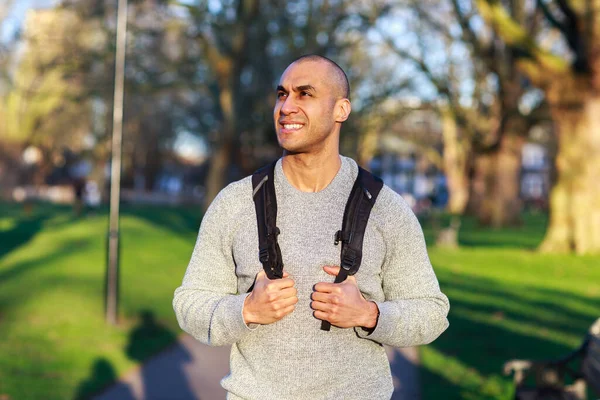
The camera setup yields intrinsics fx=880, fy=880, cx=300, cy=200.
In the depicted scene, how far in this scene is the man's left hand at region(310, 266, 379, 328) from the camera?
2.62 m

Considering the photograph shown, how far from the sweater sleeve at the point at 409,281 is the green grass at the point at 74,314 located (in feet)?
15.2

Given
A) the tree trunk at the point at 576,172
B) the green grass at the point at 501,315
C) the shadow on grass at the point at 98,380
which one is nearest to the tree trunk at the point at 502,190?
the tree trunk at the point at 576,172

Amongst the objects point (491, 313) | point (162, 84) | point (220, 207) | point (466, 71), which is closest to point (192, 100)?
point (466, 71)

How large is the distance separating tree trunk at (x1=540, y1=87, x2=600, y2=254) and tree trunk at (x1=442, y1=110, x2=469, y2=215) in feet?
90.4

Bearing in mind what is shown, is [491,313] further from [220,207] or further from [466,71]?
[466,71]

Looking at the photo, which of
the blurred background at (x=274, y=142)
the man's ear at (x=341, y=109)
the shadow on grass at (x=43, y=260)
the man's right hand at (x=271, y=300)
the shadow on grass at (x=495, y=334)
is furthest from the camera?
the shadow on grass at (x=43, y=260)

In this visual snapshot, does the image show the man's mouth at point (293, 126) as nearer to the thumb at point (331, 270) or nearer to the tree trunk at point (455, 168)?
→ the thumb at point (331, 270)

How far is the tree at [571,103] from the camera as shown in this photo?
18.7m

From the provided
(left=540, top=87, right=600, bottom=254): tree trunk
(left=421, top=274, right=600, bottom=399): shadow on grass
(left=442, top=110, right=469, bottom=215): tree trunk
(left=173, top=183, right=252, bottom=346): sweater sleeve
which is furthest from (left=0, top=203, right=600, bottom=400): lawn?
(left=442, top=110, right=469, bottom=215): tree trunk

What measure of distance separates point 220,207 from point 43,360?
586 centimetres

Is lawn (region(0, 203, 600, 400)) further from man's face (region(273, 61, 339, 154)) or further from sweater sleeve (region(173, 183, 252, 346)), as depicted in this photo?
man's face (region(273, 61, 339, 154))

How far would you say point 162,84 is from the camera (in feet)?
86.3

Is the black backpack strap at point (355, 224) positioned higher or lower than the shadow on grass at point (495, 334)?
higher

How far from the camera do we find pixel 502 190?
35656 mm
